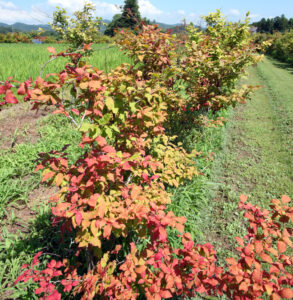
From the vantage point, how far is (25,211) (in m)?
2.82

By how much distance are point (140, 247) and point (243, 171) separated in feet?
9.39

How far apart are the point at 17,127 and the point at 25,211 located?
→ 8.99 feet

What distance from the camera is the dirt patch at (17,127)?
14.0ft

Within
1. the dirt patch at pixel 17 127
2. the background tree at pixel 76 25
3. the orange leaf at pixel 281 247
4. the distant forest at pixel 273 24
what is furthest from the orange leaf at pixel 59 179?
the distant forest at pixel 273 24

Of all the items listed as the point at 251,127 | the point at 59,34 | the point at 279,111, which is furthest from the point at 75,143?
the point at 279,111

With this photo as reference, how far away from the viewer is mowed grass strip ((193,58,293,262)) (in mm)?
2948

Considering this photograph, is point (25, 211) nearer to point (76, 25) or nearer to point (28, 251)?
point (28, 251)

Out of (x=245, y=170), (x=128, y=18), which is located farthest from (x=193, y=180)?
(x=128, y=18)

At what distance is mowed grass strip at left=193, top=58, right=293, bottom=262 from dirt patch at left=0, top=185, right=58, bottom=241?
2300 millimetres

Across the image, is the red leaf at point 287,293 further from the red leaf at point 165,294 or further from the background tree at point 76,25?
the background tree at point 76,25

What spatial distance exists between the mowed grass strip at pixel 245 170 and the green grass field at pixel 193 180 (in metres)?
0.01

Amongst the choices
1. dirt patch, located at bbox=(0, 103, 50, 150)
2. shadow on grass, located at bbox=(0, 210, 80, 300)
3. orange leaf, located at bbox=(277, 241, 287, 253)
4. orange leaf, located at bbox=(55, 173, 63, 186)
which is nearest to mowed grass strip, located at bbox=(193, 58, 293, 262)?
orange leaf, located at bbox=(277, 241, 287, 253)

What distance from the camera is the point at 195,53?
3.18 meters

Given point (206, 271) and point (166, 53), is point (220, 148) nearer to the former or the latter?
point (166, 53)
